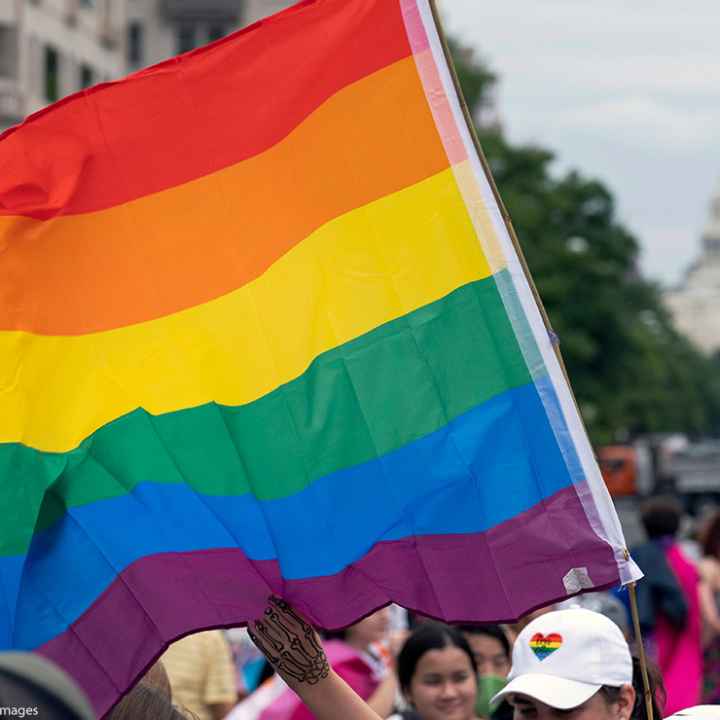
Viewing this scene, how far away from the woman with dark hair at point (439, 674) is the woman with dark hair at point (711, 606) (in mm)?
3574

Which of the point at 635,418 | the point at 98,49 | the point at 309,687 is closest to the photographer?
the point at 309,687

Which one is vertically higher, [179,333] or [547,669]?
[179,333]

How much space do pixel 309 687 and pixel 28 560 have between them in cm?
64

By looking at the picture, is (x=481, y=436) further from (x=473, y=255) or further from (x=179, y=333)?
(x=179, y=333)

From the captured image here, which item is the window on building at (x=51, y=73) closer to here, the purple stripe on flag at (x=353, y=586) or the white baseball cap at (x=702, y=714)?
the purple stripe on flag at (x=353, y=586)

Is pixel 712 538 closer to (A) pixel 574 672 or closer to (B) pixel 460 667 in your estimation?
(B) pixel 460 667

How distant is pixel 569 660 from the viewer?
4.36 metres

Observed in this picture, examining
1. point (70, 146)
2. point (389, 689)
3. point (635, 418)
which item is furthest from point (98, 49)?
point (635, 418)

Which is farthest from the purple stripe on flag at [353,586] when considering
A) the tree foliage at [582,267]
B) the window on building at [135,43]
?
the tree foliage at [582,267]

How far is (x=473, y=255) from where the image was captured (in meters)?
4.20

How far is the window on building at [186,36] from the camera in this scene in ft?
177

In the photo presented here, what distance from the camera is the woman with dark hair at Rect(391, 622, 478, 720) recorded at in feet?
20.4

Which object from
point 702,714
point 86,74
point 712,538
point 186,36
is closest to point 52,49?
point 86,74

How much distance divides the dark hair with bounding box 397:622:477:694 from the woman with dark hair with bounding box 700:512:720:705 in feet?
11.6
